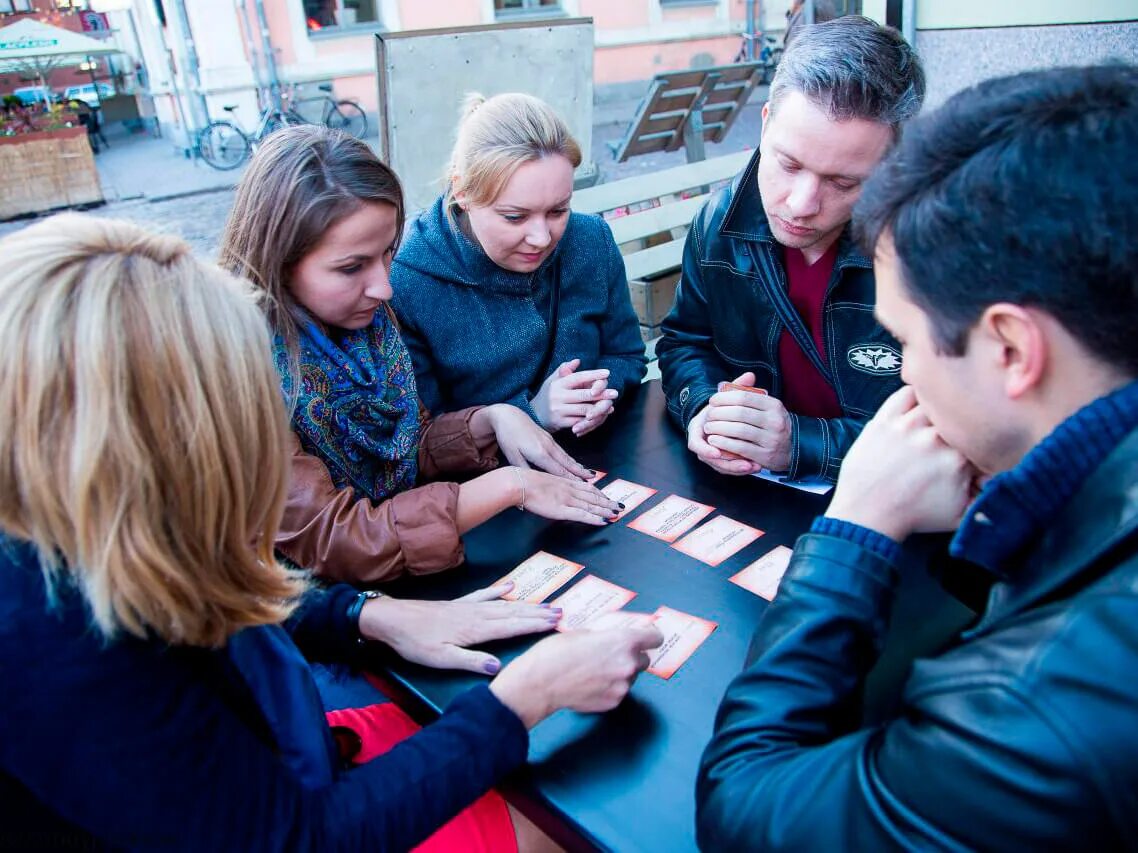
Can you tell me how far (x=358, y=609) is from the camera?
4.71ft

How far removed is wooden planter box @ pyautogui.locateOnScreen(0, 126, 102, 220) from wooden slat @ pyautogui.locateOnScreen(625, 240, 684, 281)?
1034 cm

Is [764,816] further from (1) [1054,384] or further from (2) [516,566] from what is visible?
(2) [516,566]

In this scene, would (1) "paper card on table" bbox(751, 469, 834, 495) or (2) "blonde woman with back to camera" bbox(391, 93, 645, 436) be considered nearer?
(1) "paper card on table" bbox(751, 469, 834, 495)

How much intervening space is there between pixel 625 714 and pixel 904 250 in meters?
0.71

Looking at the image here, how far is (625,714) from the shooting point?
1.18 meters

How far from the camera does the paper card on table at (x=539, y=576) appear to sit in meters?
1.48

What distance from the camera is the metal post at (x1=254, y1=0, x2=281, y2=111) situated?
14.1 meters

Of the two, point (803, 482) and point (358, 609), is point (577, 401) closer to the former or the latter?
point (803, 482)

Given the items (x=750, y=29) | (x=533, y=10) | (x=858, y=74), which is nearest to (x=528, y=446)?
(x=858, y=74)

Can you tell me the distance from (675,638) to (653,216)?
281 cm

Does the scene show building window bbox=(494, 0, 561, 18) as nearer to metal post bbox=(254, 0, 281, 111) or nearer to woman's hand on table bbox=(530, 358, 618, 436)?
metal post bbox=(254, 0, 281, 111)

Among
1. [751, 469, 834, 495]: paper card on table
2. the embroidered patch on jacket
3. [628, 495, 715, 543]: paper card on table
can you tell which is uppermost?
the embroidered patch on jacket

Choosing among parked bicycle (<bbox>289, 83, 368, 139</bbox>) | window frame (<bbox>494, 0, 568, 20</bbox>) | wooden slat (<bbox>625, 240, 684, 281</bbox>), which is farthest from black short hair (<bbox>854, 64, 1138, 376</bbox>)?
window frame (<bbox>494, 0, 568, 20</bbox>)

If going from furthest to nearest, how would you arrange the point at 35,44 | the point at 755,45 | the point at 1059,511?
the point at 755,45 < the point at 35,44 < the point at 1059,511
